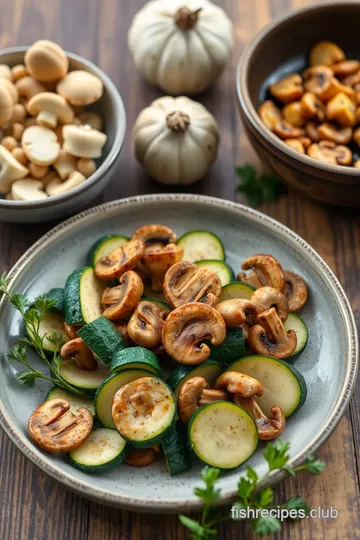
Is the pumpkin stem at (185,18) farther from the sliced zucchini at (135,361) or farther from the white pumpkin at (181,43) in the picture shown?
the sliced zucchini at (135,361)

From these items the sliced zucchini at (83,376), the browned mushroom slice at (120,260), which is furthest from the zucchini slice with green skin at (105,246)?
the sliced zucchini at (83,376)

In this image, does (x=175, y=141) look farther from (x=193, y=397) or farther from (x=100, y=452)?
(x=100, y=452)

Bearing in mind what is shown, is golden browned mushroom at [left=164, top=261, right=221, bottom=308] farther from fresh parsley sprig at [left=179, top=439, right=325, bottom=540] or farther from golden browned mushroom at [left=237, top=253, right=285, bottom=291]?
fresh parsley sprig at [left=179, top=439, right=325, bottom=540]

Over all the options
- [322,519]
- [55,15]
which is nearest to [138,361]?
[322,519]

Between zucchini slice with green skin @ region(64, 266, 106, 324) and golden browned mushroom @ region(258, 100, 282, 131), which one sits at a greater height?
golden browned mushroom @ region(258, 100, 282, 131)

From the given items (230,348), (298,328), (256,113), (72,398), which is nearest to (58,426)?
(72,398)

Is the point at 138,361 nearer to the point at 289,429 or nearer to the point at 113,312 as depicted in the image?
the point at 113,312

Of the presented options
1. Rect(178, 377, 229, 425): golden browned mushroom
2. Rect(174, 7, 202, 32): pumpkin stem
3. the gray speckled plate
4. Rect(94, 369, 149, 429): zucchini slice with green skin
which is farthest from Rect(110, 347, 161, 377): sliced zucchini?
Rect(174, 7, 202, 32): pumpkin stem

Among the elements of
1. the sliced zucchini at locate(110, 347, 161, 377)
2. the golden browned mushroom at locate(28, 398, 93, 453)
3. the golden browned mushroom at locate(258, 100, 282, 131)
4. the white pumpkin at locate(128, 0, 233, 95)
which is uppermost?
the white pumpkin at locate(128, 0, 233, 95)
